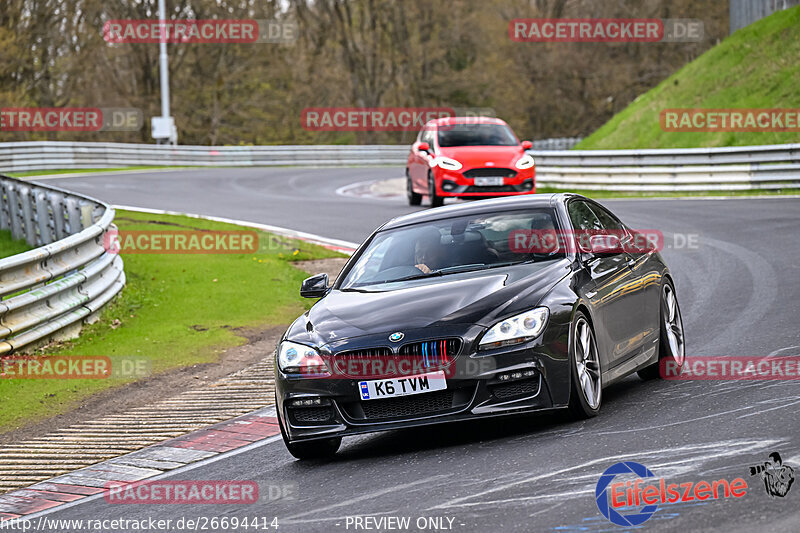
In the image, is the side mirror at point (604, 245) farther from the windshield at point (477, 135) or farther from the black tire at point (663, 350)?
the windshield at point (477, 135)

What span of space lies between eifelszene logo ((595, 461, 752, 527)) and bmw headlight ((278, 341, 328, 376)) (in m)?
2.01

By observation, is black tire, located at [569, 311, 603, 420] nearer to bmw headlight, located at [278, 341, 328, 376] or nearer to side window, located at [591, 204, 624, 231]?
bmw headlight, located at [278, 341, 328, 376]

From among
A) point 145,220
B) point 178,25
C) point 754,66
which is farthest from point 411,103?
point 145,220

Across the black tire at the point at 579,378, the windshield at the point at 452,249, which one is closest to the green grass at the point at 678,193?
the windshield at the point at 452,249

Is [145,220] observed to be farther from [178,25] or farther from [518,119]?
[518,119]

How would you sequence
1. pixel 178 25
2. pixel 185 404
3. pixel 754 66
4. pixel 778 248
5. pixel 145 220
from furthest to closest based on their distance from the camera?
pixel 178 25, pixel 754 66, pixel 145 220, pixel 778 248, pixel 185 404

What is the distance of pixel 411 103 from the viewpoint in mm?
64938

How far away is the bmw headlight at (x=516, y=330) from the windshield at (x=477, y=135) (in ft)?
53.7

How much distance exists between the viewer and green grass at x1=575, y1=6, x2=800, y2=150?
29.8 meters

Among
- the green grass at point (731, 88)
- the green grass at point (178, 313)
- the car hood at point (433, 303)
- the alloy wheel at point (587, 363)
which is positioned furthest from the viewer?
the green grass at point (731, 88)

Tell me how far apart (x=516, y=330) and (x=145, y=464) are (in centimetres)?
258

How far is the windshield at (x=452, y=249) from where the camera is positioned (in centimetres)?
798

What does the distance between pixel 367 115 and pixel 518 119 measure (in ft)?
28.1

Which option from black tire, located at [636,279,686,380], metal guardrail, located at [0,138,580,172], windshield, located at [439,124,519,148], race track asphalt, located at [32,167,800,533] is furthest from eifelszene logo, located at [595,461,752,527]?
metal guardrail, located at [0,138,580,172]
